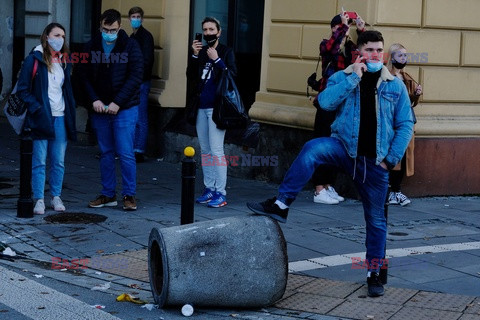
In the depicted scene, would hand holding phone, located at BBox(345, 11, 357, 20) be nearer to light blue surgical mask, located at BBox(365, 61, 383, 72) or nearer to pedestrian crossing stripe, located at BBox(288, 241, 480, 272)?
pedestrian crossing stripe, located at BBox(288, 241, 480, 272)

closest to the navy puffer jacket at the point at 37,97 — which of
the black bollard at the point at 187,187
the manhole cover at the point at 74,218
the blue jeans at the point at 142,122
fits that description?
the manhole cover at the point at 74,218

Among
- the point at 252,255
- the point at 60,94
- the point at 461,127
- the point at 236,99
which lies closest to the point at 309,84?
the point at 236,99

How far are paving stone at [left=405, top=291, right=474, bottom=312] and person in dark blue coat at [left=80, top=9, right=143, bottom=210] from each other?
4071mm

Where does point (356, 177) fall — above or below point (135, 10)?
below

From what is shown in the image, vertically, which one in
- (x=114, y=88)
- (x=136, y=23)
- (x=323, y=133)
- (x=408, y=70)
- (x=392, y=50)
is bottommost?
(x=323, y=133)

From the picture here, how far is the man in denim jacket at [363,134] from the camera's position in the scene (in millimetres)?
6844

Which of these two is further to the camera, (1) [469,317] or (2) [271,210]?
(2) [271,210]

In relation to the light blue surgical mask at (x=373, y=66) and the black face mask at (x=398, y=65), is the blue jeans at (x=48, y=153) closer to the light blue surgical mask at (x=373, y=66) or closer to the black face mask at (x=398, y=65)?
the black face mask at (x=398, y=65)

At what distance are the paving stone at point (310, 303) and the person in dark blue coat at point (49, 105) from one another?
3744mm

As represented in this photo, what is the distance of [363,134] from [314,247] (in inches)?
75.6

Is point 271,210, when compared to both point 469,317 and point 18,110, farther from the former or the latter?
point 18,110

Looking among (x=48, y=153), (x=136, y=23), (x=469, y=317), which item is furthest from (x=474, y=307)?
(x=136, y=23)

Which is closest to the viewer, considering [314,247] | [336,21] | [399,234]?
[314,247]

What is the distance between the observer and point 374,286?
7023mm
